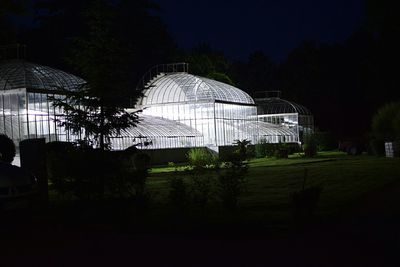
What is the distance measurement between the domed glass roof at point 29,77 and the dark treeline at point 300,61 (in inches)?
551

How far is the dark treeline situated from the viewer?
60875 millimetres

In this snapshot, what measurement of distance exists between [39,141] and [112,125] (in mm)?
2088

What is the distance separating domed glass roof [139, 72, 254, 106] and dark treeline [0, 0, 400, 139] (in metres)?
8.59

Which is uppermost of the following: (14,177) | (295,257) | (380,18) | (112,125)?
(380,18)

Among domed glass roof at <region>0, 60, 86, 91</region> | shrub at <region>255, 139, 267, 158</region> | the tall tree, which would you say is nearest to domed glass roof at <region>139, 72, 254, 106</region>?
shrub at <region>255, 139, 267, 158</region>

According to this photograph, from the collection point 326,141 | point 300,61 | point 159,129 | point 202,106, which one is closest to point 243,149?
point 159,129

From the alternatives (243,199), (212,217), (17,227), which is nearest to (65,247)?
(17,227)

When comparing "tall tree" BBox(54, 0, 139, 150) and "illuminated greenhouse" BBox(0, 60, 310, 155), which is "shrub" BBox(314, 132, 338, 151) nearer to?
"illuminated greenhouse" BBox(0, 60, 310, 155)

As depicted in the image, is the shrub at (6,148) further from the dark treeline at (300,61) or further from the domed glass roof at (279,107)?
the domed glass roof at (279,107)

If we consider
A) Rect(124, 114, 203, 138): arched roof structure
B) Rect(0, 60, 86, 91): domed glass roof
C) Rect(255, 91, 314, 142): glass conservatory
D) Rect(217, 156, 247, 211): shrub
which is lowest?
Rect(217, 156, 247, 211): shrub

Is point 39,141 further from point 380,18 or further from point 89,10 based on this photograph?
point 380,18

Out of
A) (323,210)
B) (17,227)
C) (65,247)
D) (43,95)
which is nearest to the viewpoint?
(65,247)

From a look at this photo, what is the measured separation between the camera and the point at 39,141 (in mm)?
16438

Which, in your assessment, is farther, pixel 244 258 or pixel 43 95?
pixel 43 95
